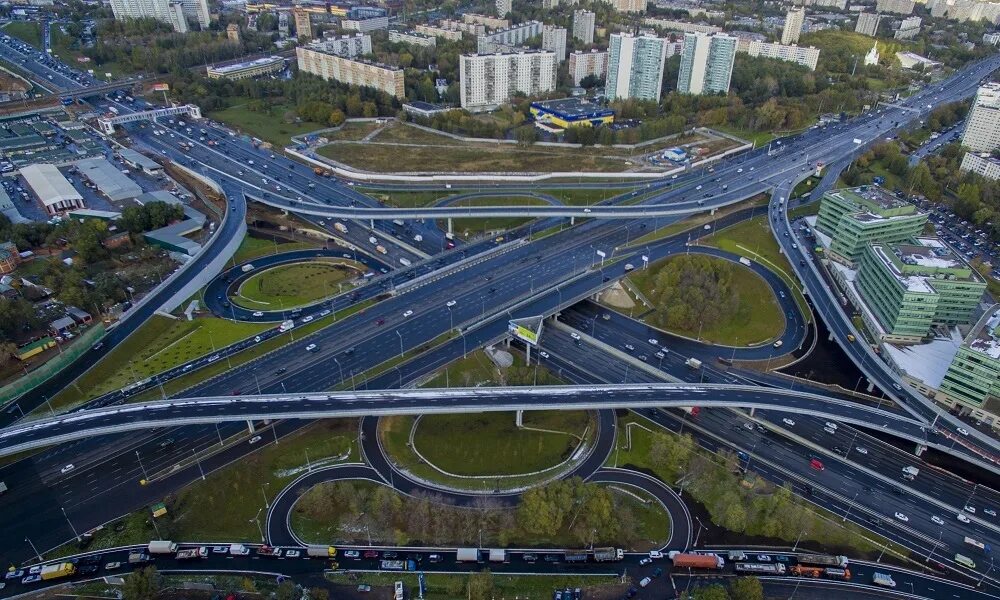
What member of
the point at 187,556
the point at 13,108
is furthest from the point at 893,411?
the point at 13,108

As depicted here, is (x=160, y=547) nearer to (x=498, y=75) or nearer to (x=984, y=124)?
(x=498, y=75)

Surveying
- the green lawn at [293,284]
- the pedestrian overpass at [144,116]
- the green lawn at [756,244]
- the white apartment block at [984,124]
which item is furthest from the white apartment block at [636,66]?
the pedestrian overpass at [144,116]

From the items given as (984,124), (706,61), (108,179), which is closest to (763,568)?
(108,179)

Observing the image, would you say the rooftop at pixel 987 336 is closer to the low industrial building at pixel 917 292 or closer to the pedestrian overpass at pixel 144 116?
the low industrial building at pixel 917 292

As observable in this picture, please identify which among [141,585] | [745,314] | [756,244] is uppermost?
[756,244]

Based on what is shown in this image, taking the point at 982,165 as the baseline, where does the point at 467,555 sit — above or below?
below

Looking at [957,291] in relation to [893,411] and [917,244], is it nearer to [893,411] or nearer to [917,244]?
[917,244]

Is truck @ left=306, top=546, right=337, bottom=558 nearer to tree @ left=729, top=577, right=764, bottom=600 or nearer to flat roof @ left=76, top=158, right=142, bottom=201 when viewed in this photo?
tree @ left=729, top=577, right=764, bottom=600
